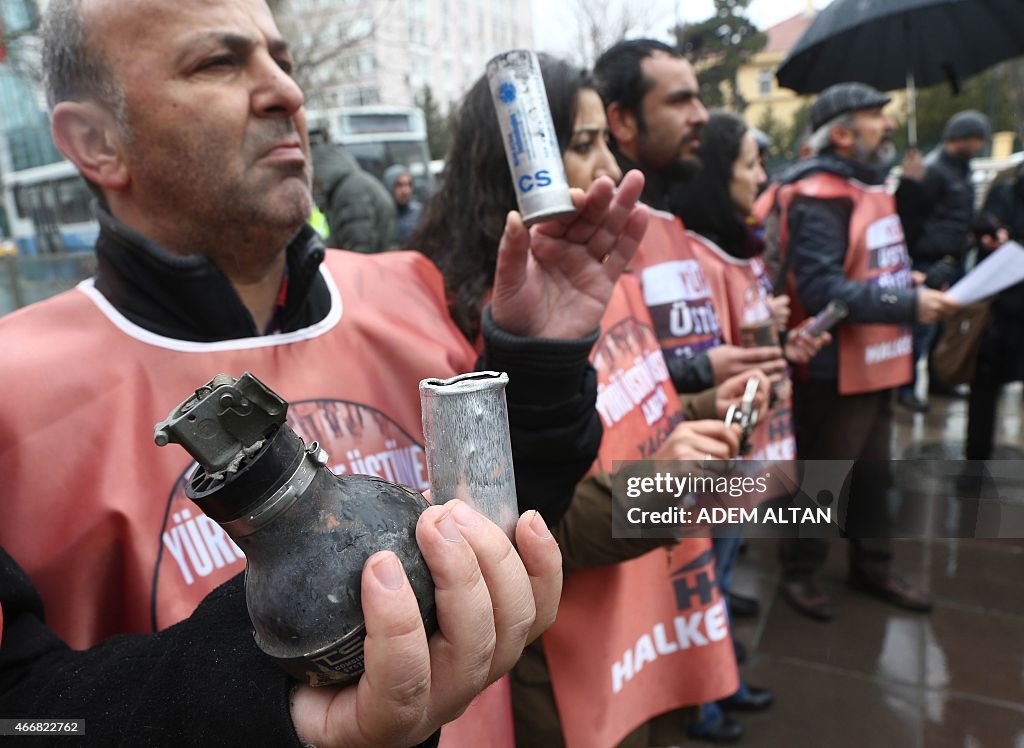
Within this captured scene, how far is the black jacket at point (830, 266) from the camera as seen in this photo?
3.14 meters

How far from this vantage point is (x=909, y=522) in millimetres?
3938

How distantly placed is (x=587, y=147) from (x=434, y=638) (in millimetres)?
1534

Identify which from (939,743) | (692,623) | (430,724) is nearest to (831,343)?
(939,743)

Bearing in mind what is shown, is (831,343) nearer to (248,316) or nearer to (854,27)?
(854,27)

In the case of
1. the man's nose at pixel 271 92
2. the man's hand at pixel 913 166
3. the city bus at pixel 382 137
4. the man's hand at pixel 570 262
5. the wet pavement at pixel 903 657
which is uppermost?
the city bus at pixel 382 137

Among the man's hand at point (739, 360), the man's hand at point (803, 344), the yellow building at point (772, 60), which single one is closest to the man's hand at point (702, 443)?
the man's hand at point (739, 360)

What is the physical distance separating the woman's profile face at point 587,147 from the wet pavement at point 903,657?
230 centimetres

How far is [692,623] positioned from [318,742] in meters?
1.37

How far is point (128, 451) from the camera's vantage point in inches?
41.6

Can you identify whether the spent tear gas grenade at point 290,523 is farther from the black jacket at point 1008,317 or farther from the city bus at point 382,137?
the city bus at point 382,137

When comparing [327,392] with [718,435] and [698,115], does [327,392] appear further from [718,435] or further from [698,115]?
[698,115]

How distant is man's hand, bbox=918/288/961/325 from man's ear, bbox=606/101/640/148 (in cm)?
159

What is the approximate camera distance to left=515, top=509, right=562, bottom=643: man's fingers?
74cm

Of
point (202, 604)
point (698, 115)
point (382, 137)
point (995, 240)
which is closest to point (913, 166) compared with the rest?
point (995, 240)
